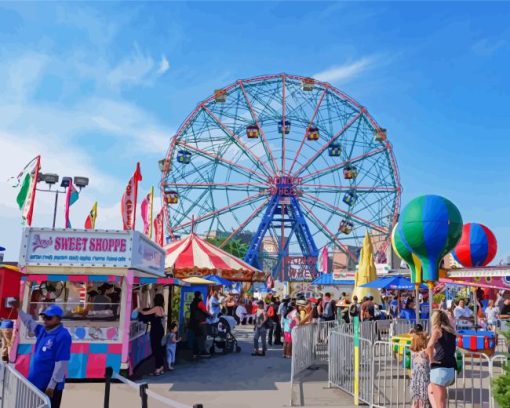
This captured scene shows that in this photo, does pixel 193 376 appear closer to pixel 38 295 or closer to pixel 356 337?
pixel 38 295

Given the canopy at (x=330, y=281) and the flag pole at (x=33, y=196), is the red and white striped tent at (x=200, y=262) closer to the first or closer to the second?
the flag pole at (x=33, y=196)

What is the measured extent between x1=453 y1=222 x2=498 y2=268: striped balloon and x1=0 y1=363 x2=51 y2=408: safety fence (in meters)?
14.8

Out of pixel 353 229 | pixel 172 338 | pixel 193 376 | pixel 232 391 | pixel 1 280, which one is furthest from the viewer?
pixel 353 229

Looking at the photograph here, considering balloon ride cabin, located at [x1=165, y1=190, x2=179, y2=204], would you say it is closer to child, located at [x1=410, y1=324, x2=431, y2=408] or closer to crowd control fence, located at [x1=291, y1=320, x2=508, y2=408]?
crowd control fence, located at [x1=291, y1=320, x2=508, y2=408]

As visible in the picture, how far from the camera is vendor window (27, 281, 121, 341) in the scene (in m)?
9.02

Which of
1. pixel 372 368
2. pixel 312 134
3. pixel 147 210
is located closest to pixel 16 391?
pixel 372 368

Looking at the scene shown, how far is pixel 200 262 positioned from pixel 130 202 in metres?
5.26

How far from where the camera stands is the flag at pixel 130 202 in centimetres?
1055

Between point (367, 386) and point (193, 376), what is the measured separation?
3.85 m

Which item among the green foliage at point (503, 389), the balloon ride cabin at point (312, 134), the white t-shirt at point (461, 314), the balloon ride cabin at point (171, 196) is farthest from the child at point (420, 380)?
the balloon ride cabin at point (312, 134)

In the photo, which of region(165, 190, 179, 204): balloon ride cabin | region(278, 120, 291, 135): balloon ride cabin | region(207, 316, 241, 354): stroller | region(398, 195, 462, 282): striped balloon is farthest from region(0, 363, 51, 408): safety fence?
region(278, 120, 291, 135): balloon ride cabin

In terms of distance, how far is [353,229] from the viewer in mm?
34125

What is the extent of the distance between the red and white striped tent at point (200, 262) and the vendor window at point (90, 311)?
15.8 ft

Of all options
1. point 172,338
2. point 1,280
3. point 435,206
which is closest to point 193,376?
point 172,338
